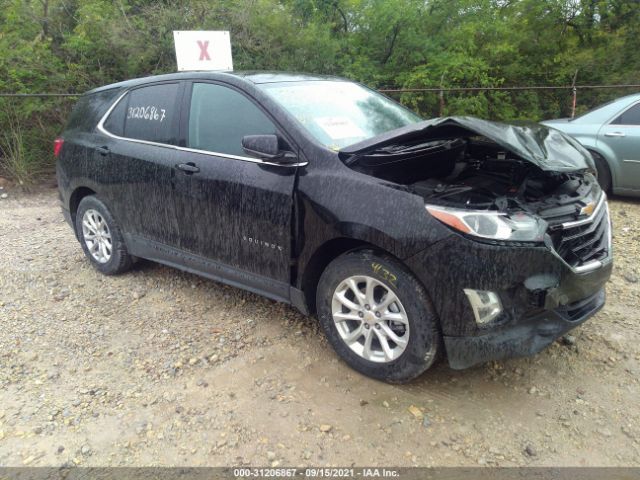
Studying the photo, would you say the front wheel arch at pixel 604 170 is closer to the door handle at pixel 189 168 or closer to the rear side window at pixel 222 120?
the rear side window at pixel 222 120

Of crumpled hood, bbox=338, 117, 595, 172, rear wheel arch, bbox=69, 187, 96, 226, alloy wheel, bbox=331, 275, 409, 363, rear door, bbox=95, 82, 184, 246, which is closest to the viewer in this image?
crumpled hood, bbox=338, 117, 595, 172

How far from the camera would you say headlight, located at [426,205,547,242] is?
2.62 m

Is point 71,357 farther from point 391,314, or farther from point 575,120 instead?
point 575,120

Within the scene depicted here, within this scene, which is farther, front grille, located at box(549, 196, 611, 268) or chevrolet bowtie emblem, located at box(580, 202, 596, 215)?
chevrolet bowtie emblem, located at box(580, 202, 596, 215)

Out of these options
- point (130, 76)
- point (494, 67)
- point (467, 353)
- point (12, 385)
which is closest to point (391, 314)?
point (467, 353)

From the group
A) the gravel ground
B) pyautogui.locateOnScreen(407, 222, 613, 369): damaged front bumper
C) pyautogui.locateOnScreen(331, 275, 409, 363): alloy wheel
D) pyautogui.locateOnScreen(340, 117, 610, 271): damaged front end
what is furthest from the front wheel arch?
pyautogui.locateOnScreen(331, 275, 409, 363): alloy wheel

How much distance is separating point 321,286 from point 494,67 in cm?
984

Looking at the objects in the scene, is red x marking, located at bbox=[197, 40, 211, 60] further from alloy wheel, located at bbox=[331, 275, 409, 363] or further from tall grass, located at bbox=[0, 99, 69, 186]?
alloy wheel, located at bbox=[331, 275, 409, 363]

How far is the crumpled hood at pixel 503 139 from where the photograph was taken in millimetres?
2785

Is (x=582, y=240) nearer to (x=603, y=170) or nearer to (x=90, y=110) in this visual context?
(x=90, y=110)

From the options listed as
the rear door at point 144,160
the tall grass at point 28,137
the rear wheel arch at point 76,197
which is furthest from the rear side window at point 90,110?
the tall grass at point 28,137

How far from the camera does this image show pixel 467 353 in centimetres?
273

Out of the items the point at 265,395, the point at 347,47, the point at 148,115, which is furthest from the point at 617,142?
the point at 347,47

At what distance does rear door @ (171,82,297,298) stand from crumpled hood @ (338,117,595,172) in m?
0.57
